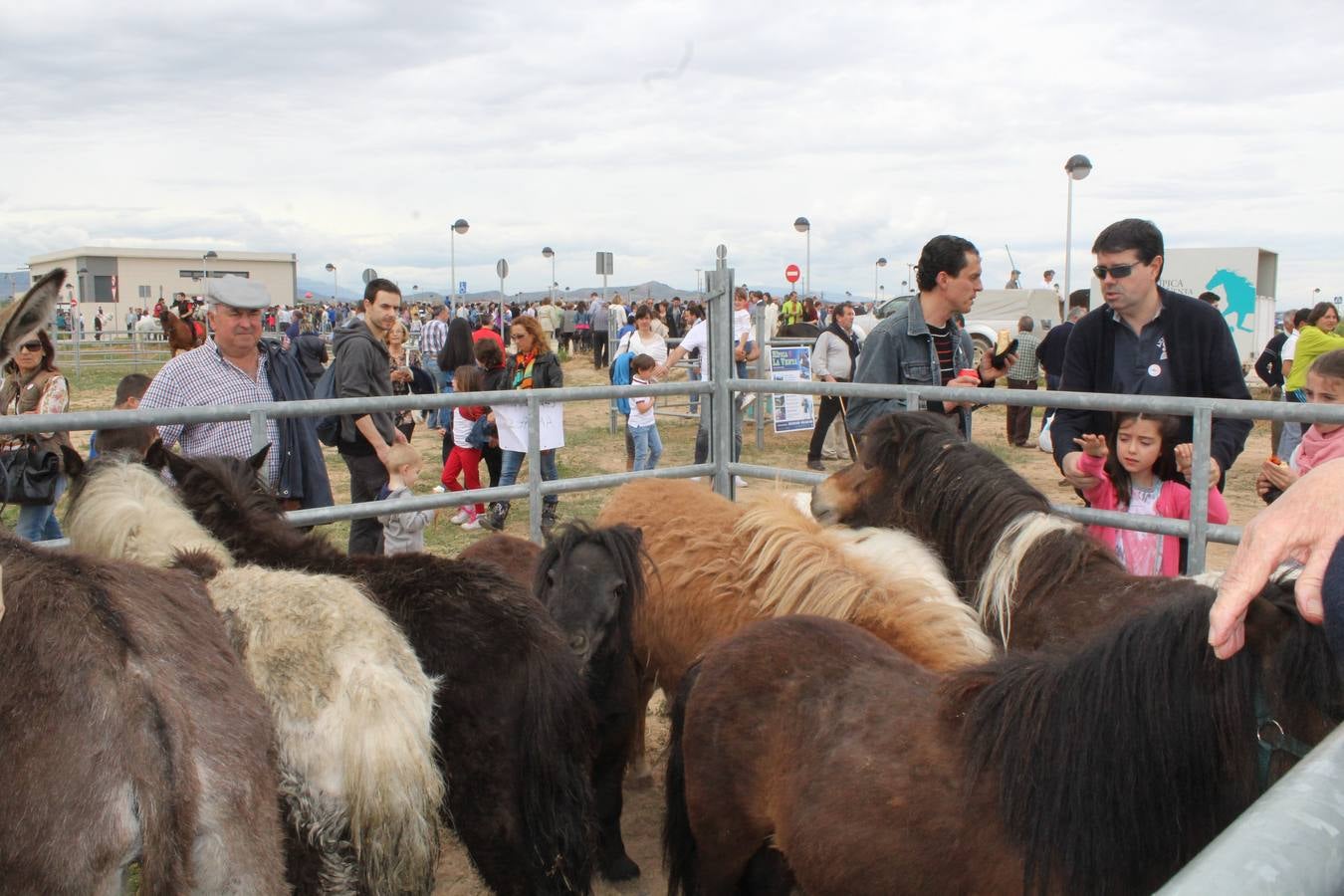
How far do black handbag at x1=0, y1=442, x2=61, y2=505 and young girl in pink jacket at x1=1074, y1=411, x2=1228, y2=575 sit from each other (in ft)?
15.7

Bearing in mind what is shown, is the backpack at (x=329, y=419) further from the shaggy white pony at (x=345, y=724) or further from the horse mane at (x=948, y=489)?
the horse mane at (x=948, y=489)

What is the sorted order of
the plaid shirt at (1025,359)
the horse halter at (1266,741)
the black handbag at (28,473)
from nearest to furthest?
1. the horse halter at (1266,741)
2. the black handbag at (28,473)
3. the plaid shirt at (1025,359)

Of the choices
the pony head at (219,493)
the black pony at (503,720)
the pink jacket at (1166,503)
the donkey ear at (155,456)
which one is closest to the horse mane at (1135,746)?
the black pony at (503,720)

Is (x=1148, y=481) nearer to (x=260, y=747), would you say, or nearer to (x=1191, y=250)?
(x=260, y=747)

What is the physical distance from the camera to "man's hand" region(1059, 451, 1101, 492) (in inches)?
162

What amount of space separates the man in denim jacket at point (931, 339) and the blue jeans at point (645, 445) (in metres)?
4.84

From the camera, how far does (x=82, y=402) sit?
19531 mm

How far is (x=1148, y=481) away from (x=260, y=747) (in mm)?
3574

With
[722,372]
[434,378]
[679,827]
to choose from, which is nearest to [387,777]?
[679,827]

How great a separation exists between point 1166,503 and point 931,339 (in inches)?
53.4

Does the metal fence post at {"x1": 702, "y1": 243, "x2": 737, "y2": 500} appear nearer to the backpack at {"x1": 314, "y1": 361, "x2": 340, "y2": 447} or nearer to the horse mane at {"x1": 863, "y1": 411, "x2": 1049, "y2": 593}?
the horse mane at {"x1": 863, "y1": 411, "x2": 1049, "y2": 593}

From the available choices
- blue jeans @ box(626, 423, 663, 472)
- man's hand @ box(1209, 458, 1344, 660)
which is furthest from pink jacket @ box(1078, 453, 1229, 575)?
blue jeans @ box(626, 423, 663, 472)

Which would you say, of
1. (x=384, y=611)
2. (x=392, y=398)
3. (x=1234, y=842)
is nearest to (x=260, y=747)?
(x=384, y=611)

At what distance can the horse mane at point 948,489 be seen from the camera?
11.4 ft
